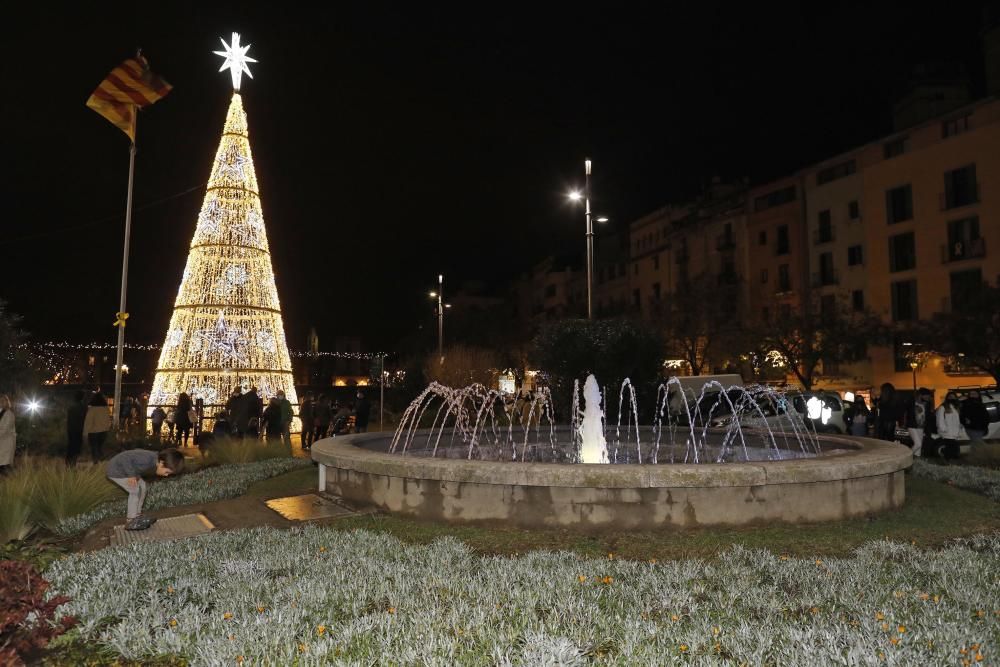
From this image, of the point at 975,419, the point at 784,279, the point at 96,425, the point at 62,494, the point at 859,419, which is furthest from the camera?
the point at 784,279

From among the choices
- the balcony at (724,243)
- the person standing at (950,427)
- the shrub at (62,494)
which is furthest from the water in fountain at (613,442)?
the balcony at (724,243)

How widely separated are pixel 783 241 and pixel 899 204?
341 inches

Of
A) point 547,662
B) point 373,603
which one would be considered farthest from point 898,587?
point 373,603

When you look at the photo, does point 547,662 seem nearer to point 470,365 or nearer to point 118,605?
point 118,605

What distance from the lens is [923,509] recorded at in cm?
836

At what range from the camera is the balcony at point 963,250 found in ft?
113

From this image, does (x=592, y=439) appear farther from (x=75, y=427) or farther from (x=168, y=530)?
(x=75, y=427)

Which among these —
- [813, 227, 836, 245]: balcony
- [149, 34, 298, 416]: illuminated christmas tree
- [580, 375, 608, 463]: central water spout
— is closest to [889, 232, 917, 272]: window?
[813, 227, 836, 245]: balcony

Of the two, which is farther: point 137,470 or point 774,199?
point 774,199

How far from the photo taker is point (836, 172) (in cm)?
4353

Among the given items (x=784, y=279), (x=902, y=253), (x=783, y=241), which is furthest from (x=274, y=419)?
(x=783, y=241)

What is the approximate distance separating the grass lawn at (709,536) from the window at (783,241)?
41.1 metres

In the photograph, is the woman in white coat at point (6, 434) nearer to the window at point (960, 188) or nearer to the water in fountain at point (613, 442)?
the water in fountain at point (613, 442)

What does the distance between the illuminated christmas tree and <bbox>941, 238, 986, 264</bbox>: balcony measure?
3321 centimetres
